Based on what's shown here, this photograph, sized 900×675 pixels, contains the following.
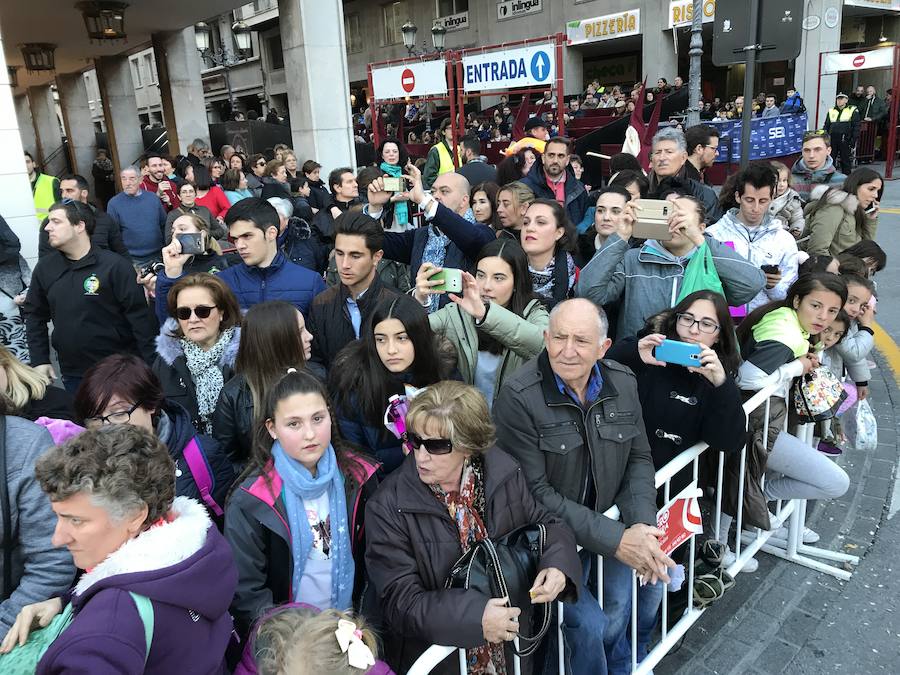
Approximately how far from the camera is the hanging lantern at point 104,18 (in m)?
8.61

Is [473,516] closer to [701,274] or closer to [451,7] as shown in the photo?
[701,274]

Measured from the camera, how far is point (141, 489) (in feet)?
5.57

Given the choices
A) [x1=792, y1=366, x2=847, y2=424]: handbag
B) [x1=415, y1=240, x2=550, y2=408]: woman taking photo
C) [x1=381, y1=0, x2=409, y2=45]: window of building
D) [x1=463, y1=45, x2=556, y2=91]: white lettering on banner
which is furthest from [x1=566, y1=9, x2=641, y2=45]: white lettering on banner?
[x1=415, y1=240, x2=550, y2=408]: woman taking photo

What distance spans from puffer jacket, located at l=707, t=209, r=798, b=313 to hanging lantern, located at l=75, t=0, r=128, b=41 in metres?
8.40

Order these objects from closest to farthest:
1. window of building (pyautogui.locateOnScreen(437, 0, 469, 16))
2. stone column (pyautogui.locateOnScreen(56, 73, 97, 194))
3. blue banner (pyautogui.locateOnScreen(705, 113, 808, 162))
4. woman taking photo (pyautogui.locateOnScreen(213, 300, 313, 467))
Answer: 1. woman taking photo (pyautogui.locateOnScreen(213, 300, 313, 467))
2. blue banner (pyautogui.locateOnScreen(705, 113, 808, 162))
3. stone column (pyautogui.locateOnScreen(56, 73, 97, 194))
4. window of building (pyautogui.locateOnScreen(437, 0, 469, 16))

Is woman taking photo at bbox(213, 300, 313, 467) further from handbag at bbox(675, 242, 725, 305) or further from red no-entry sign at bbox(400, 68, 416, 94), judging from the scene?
red no-entry sign at bbox(400, 68, 416, 94)

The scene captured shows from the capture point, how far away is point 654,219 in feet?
11.6

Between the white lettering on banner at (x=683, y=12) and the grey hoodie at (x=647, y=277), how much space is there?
72.2ft

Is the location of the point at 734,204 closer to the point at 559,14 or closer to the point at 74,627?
the point at 74,627

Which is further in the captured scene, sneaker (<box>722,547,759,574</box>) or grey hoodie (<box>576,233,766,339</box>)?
grey hoodie (<box>576,233,766,339</box>)

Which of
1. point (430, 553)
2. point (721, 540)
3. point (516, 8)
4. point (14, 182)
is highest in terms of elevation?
point (516, 8)

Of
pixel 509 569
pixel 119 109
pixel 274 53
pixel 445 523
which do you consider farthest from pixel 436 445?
pixel 274 53

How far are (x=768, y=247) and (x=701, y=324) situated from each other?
1.73 meters

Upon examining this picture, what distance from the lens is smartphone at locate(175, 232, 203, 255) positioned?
4.02m
